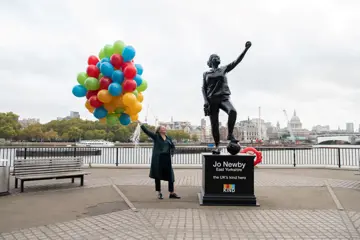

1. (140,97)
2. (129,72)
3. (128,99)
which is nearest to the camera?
(128,99)

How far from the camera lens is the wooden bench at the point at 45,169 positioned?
794 cm

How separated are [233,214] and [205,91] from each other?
3.22 metres

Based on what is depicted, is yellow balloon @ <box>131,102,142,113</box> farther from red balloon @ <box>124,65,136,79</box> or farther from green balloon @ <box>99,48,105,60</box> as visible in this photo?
green balloon @ <box>99,48,105,60</box>

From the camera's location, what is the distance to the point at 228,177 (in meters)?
6.50

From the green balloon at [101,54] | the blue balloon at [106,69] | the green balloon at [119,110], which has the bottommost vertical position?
the green balloon at [119,110]

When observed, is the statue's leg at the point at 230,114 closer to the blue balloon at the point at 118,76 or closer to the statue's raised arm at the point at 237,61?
the statue's raised arm at the point at 237,61

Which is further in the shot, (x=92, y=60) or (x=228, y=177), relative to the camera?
(x=92, y=60)

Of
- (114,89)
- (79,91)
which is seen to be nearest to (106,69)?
(114,89)

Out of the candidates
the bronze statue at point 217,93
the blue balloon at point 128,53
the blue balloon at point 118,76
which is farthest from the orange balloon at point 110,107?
the bronze statue at point 217,93

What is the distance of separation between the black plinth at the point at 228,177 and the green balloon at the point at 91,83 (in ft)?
11.1

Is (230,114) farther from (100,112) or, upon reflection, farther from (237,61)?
(100,112)

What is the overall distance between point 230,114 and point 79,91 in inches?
161

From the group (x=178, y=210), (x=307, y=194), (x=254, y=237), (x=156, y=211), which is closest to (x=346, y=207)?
(x=307, y=194)

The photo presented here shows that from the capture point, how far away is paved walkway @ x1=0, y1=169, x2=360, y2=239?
4434mm
